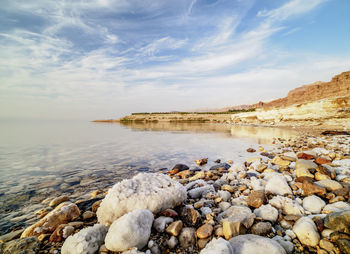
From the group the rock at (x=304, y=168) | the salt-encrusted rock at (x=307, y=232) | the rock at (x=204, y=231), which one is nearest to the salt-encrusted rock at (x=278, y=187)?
the rock at (x=304, y=168)

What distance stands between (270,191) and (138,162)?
20.3 feet

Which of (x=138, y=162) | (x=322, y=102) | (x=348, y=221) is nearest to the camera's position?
(x=348, y=221)

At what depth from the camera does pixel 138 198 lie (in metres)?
2.97

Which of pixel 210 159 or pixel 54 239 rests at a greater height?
pixel 54 239

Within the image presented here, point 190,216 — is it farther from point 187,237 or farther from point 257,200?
point 257,200

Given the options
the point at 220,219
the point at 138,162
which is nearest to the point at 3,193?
the point at 138,162

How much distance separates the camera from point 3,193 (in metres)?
5.11

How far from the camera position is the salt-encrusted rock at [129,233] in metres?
2.17

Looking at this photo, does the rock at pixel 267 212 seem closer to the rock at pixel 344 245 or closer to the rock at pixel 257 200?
the rock at pixel 257 200

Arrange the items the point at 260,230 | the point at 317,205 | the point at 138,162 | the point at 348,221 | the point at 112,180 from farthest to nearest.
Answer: the point at 138,162 < the point at 112,180 < the point at 317,205 < the point at 260,230 < the point at 348,221

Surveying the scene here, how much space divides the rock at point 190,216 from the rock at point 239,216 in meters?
0.46

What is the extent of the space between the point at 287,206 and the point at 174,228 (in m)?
2.31

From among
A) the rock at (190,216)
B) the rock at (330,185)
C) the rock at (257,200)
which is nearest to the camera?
the rock at (190,216)

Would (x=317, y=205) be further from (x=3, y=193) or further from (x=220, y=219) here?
(x=3, y=193)
